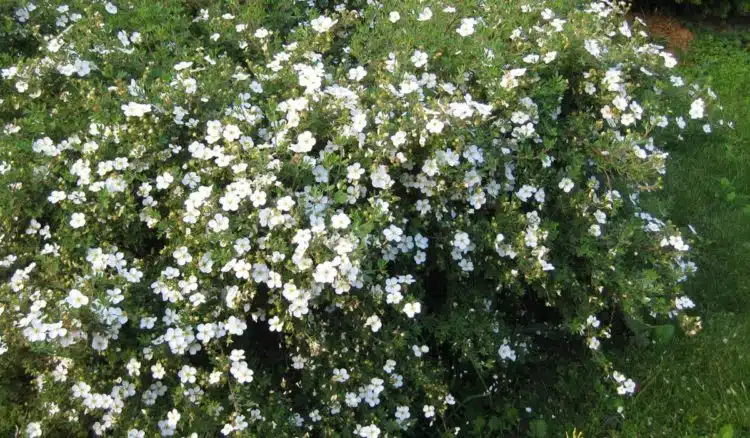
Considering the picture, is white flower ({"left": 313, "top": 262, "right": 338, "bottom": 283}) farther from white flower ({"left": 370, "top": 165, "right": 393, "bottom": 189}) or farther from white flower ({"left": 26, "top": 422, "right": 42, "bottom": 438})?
white flower ({"left": 26, "top": 422, "right": 42, "bottom": 438})

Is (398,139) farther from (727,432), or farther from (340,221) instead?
(727,432)

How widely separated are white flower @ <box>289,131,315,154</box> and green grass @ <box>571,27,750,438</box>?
1.73 metres

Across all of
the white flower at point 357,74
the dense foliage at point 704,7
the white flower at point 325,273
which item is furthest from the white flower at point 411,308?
the dense foliage at point 704,7

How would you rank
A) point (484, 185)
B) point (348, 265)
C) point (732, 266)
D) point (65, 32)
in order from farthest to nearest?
1. point (732, 266)
2. point (65, 32)
3. point (484, 185)
4. point (348, 265)

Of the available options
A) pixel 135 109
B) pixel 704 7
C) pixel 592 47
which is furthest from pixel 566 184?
pixel 704 7

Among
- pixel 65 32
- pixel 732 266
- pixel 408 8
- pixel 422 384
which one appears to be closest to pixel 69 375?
pixel 422 384

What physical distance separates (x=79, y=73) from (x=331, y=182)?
1.21 metres

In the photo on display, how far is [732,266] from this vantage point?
4.28m

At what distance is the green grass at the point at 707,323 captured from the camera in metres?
3.29

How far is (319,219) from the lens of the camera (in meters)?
2.58

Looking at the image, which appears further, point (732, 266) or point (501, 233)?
point (732, 266)

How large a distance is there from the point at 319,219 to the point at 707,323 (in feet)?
7.61

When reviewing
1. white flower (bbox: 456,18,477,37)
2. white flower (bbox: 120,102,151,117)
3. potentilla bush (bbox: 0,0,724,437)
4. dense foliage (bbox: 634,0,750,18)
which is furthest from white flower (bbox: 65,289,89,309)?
dense foliage (bbox: 634,0,750,18)

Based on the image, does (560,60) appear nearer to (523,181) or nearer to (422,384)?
(523,181)
